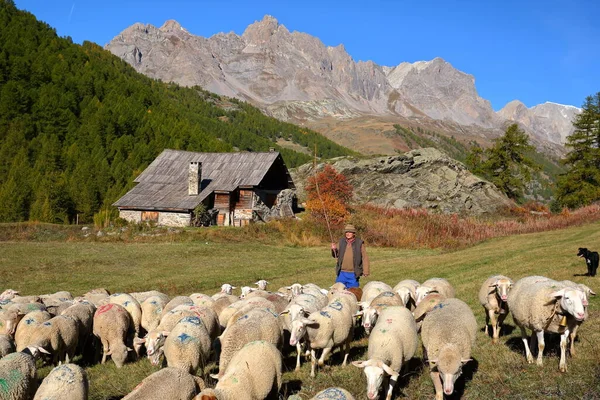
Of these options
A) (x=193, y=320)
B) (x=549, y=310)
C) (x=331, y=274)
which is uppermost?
(x=549, y=310)

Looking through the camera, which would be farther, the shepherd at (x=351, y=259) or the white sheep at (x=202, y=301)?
the shepherd at (x=351, y=259)

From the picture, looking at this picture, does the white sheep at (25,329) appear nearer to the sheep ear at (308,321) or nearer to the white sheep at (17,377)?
the white sheep at (17,377)

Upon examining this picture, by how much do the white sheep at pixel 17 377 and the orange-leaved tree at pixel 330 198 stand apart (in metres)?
28.9

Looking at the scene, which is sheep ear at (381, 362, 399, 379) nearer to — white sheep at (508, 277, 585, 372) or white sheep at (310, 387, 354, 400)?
white sheep at (310, 387, 354, 400)

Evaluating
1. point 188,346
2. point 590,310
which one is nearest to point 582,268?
point 590,310

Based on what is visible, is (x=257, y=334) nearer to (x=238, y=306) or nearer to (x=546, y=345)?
(x=238, y=306)

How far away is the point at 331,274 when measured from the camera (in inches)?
803

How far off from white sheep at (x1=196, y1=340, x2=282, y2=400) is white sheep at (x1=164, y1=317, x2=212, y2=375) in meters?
1.20

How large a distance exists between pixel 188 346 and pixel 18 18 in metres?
110

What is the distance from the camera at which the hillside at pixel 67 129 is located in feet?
165

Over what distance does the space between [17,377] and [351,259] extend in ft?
24.4

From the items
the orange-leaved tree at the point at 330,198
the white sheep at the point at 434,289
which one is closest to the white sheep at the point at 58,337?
the white sheep at the point at 434,289

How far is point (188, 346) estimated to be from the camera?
7.74 m

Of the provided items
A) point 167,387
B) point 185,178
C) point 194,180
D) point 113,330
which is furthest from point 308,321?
point 185,178
